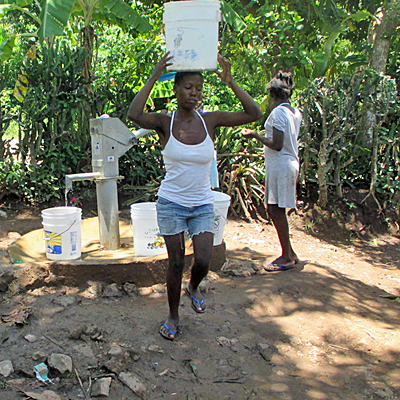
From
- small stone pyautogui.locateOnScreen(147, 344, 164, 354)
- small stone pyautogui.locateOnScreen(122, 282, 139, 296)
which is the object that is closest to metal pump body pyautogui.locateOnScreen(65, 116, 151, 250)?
small stone pyautogui.locateOnScreen(122, 282, 139, 296)

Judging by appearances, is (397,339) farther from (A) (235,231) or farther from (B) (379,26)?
(B) (379,26)

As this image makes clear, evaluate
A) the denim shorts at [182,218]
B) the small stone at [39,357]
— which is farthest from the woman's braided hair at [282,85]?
the small stone at [39,357]

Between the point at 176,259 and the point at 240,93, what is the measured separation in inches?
45.4

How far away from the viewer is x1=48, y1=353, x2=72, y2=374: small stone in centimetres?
234

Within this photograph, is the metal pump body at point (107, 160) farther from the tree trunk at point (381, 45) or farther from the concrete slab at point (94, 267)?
the tree trunk at point (381, 45)

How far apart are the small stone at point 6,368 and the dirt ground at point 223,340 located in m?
0.03

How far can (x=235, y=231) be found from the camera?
609cm

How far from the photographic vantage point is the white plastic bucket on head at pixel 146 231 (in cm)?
387

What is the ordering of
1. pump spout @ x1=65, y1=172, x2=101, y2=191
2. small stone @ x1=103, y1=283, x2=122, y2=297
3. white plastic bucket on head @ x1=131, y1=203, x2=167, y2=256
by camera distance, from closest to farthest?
small stone @ x1=103, y1=283, x2=122, y2=297
pump spout @ x1=65, y1=172, x2=101, y2=191
white plastic bucket on head @ x1=131, y1=203, x2=167, y2=256

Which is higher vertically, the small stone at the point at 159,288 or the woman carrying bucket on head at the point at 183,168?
the woman carrying bucket on head at the point at 183,168

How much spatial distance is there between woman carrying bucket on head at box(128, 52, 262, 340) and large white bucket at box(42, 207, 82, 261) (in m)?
1.36

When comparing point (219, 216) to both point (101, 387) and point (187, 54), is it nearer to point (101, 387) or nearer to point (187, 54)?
point (187, 54)

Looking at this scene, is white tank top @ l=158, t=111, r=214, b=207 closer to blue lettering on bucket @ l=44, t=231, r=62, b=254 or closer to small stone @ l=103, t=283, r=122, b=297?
small stone @ l=103, t=283, r=122, b=297

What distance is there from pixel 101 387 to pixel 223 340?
3.09 ft
